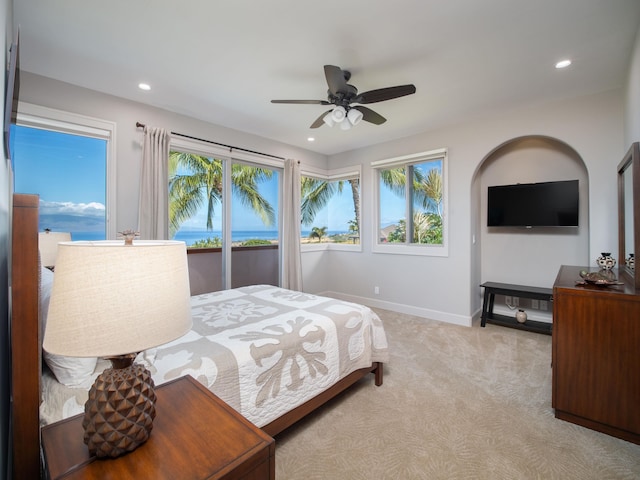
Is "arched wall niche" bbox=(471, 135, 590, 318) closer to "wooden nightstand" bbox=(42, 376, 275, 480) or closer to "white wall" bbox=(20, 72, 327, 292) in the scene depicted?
"white wall" bbox=(20, 72, 327, 292)

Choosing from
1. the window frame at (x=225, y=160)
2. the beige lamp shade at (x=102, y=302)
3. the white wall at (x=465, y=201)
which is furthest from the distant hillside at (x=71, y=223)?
the white wall at (x=465, y=201)

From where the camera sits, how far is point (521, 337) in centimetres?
343

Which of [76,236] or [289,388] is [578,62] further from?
[76,236]

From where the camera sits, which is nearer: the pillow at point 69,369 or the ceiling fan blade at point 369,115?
the pillow at point 69,369

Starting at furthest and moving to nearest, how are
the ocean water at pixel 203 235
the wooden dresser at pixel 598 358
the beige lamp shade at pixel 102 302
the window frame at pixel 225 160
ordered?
the window frame at pixel 225 160
the ocean water at pixel 203 235
the wooden dresser at pixel 598 358
the beige lamp shade at pixel 102 302

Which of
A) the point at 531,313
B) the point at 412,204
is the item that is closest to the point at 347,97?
the point at 412,204

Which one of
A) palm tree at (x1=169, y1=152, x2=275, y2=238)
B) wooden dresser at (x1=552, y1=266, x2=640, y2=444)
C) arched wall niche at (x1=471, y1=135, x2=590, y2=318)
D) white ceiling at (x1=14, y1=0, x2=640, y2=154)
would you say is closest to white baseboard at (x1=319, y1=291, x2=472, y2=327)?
arched wall niche at (x1=471, y1=135, x2=590, y2=318)

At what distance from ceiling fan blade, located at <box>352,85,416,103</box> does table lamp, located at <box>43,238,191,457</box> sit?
2.15m

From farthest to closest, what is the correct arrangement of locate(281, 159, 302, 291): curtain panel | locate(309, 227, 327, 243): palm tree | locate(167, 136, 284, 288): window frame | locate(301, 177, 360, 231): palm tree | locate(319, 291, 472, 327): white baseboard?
locate(309, 227, 327, 243): palm tree
locate(301, 177, 360, 231): palm tree
locate(281, 159, 302, 291): curtain panel
locate(319, 291, 472, 327): white baseboard
locate(167, 136, 284, 288): window frame

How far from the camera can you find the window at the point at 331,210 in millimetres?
5211

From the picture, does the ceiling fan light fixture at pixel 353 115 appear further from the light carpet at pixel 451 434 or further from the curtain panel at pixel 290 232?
the light carpet at pixel 451 434

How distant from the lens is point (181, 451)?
0.84m

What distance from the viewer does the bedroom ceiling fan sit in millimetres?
2281

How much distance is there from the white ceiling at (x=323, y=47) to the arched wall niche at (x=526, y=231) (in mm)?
751
